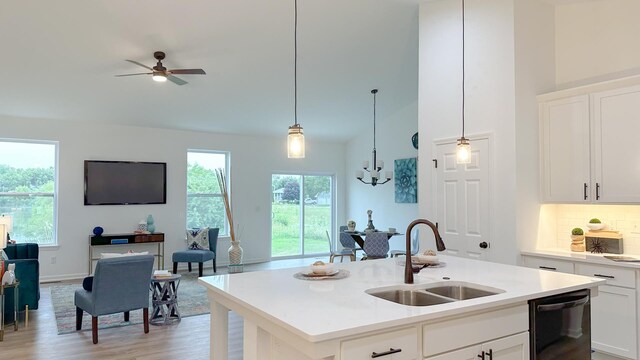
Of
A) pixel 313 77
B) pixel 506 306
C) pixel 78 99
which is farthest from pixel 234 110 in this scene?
pixel 506 306

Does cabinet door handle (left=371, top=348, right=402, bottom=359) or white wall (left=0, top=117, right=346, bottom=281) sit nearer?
cabinet door handle (left=371, top=348, right=402, bottom=359)

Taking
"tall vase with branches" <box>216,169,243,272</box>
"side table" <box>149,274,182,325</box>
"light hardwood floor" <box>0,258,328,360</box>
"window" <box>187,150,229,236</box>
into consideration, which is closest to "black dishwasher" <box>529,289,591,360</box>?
"light hardwood floor" <box>0,258,328,360</box>

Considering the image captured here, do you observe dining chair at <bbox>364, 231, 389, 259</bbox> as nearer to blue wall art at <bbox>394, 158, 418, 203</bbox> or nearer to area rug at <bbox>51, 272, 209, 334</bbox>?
blue wall art at <bbox>394, 158, 418, 203</bbox>

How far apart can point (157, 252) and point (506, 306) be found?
6978 mm

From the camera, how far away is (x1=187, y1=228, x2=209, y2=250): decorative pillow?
7.84 meters

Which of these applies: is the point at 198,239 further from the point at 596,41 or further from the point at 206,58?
the point at 596,41

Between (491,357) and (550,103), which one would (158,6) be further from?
(491,357)

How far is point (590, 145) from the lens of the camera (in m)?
4.01

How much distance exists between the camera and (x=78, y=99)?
6.62 m

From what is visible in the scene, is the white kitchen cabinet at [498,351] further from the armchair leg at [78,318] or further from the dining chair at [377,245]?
the dining chair at [377,245]

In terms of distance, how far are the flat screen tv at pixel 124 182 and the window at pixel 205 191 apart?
593mm

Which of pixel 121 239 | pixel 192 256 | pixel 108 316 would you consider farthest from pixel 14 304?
pixel 192 256

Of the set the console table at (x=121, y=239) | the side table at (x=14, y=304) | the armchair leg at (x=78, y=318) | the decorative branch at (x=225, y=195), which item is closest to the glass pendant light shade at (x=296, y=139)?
the armchair leg at (x=78, y=318)

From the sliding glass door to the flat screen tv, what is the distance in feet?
8.01
